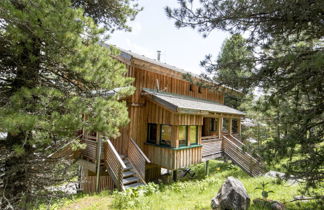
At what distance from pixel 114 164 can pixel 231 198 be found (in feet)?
15.7

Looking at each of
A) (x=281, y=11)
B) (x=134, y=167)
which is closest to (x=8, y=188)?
(x=134, y=167)

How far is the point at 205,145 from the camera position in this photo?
10953 mm

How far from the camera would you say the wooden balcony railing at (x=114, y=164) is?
749 cm

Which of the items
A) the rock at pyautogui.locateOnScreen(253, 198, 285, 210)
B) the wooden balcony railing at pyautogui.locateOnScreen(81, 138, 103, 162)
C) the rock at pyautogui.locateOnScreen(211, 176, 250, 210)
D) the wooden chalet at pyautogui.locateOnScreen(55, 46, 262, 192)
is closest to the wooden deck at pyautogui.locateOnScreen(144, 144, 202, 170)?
the wooden chalet at pyautogui.locateOnScreen(55, 46, 262, 192)

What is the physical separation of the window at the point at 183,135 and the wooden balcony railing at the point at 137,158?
83.8 inches

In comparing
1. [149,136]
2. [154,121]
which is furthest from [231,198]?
[149,136]

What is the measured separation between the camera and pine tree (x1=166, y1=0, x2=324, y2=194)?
12.1ft

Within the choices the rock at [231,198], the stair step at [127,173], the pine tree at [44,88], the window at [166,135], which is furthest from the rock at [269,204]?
the pine tree at [44,88]

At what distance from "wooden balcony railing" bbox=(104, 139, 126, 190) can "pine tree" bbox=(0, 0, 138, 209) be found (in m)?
3.05

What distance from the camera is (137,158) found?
28.2 ft

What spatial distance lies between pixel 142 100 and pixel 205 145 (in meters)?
4.66

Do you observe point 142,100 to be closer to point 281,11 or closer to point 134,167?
point 134,167

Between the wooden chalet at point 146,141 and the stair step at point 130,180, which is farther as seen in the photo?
the wooden chalet at point 146,141

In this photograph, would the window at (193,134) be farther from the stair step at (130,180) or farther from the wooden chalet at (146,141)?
the stair step at (130,180)
